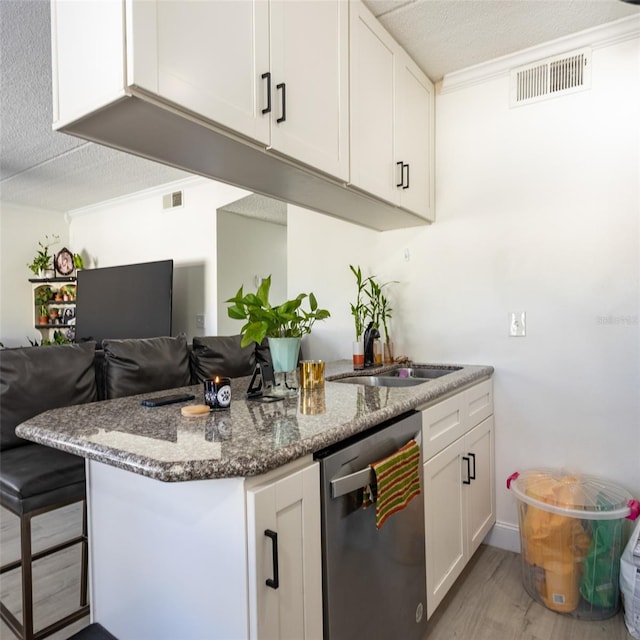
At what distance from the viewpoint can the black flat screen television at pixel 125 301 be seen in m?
4.05

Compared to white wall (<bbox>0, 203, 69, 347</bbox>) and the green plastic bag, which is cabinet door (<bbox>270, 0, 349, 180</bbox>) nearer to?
the green plastic bag

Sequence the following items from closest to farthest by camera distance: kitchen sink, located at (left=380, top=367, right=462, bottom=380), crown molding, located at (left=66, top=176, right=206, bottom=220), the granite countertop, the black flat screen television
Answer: the granite countertop
kitchen sink, located at (left=380, top=367, right=462, bottom=380)
the black flat screen television
crown molding, located at (left=66, top=176, right=206, bottom=220)

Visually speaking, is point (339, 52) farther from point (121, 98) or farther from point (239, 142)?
point (121, 98)

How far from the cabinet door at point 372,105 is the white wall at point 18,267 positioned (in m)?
4.79

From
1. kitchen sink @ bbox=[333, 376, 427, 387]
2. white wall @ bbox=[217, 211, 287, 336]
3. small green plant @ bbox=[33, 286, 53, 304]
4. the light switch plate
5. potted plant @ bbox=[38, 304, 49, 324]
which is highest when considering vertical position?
white wall @ bbox=[217, 211, 287, 336]

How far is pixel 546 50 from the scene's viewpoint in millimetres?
2152

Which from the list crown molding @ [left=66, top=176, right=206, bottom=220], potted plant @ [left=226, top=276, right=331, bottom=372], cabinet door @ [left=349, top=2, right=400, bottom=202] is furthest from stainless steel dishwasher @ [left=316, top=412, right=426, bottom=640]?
crown molding @ [left=66, top=176, right=206, bottom=220]

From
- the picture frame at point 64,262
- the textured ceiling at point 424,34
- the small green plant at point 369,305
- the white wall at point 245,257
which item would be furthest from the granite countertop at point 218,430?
the picture frame at point 64,262

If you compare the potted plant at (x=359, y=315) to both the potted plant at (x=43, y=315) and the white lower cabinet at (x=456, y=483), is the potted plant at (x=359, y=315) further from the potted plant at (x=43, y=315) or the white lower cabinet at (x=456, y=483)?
the potted plant at (x=43, y=315)

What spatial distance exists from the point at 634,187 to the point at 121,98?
2143 mm

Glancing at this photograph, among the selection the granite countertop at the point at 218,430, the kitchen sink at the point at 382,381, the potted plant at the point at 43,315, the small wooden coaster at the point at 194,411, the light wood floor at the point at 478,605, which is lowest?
the light wood floor at the point at 478,605

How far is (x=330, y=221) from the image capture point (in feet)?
9.52

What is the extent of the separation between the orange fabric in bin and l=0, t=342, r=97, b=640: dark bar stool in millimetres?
1823

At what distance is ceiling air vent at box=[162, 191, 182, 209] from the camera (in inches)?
170
